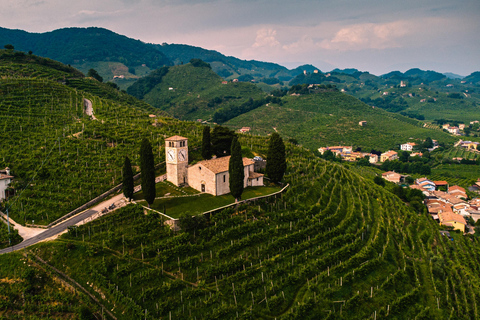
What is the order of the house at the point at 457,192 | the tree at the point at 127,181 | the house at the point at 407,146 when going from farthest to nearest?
the house at the point at 407,146 < the house at the point at 457,192 < the tree at the point at 127,181

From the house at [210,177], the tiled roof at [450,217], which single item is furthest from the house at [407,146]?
the house at [210,177]

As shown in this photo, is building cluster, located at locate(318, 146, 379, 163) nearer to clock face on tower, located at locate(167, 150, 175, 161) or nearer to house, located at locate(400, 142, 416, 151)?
house, located at locate(400, 142, 416, 151)

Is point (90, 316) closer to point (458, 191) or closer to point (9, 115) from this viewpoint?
point (9, 115)

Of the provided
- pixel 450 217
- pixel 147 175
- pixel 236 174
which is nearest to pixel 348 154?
pixel 450 217

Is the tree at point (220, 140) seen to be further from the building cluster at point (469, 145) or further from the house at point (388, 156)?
the building cluster at point (469, 145)

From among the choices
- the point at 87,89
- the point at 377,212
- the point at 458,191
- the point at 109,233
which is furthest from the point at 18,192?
the point at 458,191

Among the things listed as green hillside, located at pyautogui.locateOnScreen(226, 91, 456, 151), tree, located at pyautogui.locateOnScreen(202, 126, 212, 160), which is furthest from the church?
green hillside, located at pyautogui.locateOnScreen(226, 91, 456, 151)

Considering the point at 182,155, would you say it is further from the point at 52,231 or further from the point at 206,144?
the point at 52,231
